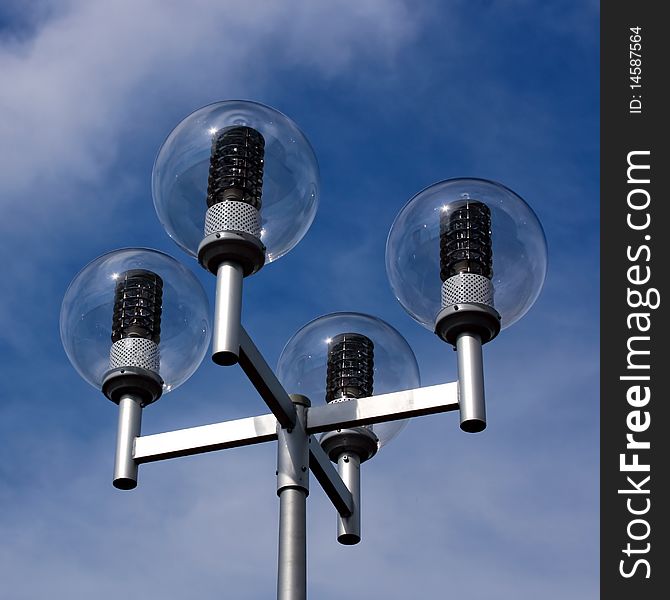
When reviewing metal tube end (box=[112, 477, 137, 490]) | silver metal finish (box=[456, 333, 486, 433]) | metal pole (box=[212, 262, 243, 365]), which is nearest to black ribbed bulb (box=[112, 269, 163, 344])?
metal tube end (box=[112, 477, 137, 490])

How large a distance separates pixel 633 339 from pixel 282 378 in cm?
462

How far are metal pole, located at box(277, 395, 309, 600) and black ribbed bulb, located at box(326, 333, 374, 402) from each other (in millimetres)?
544

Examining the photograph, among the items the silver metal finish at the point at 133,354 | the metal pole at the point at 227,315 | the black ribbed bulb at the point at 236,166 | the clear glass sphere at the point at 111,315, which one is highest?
the black ribbed bulb at the point at 236,166

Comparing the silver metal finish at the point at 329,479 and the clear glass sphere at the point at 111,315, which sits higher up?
the clear glass sphere at the point at 111,315

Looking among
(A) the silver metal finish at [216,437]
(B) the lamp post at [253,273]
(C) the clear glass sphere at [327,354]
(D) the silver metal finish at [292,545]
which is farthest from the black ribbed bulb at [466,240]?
(D) the silver metal finish at [292,545]

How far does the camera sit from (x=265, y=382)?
24.3 ft

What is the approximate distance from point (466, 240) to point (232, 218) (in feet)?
3.94

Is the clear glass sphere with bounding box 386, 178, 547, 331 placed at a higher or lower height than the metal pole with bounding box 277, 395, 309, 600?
higher

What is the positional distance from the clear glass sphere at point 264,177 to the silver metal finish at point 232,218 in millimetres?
67

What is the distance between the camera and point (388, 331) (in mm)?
8547

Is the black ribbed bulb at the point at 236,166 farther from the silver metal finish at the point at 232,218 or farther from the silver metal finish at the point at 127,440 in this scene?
the silver metal finish at the point at 127,440

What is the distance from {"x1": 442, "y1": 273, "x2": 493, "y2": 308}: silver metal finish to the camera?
7496 mm

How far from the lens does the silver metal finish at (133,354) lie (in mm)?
8000

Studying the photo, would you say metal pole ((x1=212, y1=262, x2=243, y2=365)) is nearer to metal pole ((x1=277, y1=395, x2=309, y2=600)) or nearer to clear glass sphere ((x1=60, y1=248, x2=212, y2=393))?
metal pole ((x1=277, y1=395, x2=309, y2=600))
